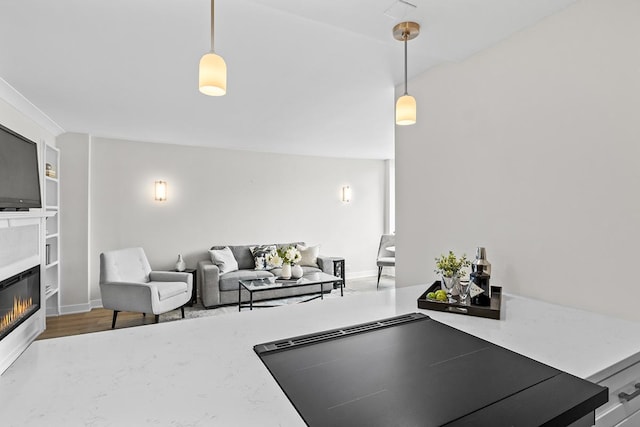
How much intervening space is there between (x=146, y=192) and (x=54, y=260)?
1363 millimetres

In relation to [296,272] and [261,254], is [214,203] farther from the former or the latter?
[296,272]

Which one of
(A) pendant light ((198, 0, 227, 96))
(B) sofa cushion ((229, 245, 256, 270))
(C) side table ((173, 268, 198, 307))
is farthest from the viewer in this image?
(B) sofa cushion ((229, 245, 256, 270))

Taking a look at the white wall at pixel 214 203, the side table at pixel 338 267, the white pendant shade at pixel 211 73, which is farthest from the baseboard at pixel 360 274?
the white pendant shade at pixel 211 73

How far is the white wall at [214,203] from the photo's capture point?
4.61 metres

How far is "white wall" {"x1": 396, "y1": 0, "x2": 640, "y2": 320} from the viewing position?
132 centimetres

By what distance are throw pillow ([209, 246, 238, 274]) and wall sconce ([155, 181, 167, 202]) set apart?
3.40 feet

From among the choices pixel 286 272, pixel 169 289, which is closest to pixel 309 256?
pixel 286 272

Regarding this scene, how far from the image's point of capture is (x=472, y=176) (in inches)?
75.3

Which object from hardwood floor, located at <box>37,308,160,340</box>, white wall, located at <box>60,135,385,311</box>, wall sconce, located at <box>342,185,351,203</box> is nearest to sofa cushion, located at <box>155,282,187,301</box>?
hardwood floor, located at <box>37,308,160,340</box>

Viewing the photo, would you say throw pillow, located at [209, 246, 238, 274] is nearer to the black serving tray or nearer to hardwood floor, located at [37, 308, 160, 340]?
hardwood floor, located at [37, 308, 160, 340]

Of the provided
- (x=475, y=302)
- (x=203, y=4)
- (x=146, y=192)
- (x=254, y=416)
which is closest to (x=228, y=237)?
(x=146, y=192)

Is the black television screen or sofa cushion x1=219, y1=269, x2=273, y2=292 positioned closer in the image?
the black television screen

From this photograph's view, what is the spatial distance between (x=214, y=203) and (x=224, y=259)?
941 mm

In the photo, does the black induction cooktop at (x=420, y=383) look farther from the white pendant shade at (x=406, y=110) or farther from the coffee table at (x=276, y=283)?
the coffee table at (x=276, y=283)
